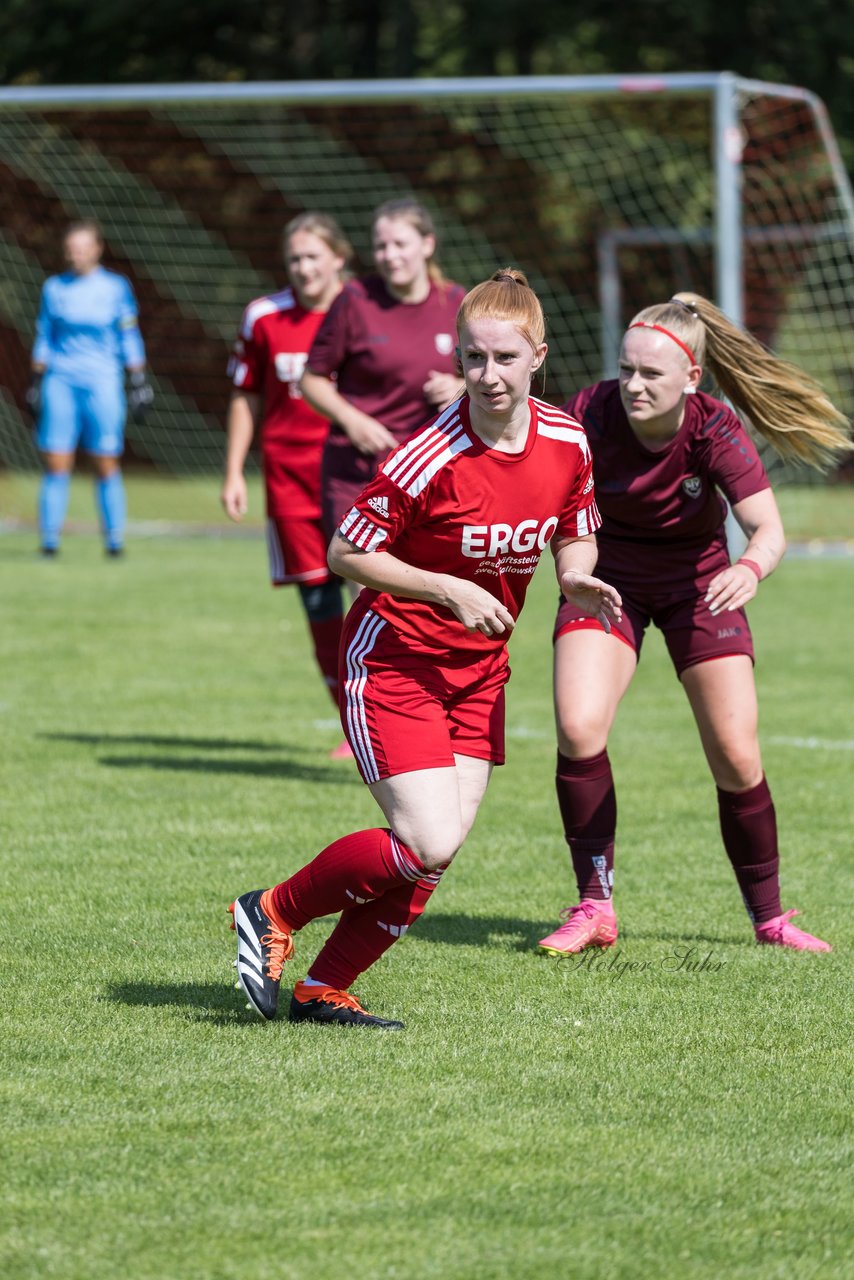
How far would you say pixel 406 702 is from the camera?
166 inches

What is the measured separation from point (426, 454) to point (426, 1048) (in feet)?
4.38

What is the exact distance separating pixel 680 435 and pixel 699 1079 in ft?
6.07

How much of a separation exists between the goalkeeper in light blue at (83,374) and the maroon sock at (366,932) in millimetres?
10791

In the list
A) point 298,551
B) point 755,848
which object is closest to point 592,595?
Result: point 755,848

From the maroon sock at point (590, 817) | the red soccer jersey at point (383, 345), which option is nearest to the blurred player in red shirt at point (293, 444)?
the red soccer jersey at point (383, 345)

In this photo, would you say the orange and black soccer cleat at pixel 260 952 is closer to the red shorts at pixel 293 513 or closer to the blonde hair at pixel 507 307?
the blonde hair at pixel 507 307

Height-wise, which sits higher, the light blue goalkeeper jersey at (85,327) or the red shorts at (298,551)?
the light blue goalkeeper jersey at (85,327)

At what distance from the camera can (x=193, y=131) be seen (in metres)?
24.1

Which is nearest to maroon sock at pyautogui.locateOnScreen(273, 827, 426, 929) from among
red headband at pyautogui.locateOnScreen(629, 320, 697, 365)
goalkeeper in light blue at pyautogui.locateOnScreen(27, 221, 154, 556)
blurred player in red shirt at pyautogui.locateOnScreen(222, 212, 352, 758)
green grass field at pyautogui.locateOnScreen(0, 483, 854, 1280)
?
green grass field at pyautogui.locateOnScreen(0, 483, 854, 1280)

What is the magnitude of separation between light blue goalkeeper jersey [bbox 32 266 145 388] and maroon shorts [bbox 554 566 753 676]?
1024cm

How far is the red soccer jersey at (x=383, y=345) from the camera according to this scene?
23.7 feet

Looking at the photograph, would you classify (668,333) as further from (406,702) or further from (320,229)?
(320,229)

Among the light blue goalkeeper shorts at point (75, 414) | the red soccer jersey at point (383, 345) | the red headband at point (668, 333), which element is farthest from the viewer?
the light blue goalkeeper shorts at point (75, 414)

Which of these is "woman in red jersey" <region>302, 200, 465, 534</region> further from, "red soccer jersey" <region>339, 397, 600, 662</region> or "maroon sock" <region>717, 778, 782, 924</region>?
"red soccer jersey" <region>339, 397, 600, 662</region>
